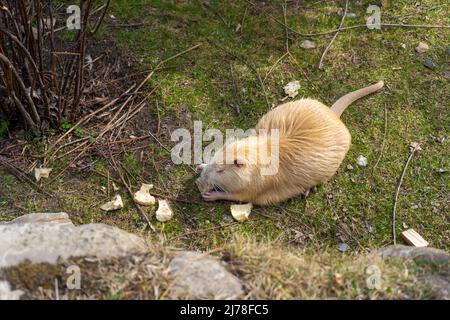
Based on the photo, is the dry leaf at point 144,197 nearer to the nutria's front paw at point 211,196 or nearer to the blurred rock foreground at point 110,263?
the nutria's front paw at point 211,196

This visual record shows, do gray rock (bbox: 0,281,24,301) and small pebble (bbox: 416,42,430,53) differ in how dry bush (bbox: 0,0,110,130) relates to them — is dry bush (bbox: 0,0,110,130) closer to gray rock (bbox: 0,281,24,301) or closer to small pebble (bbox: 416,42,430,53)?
gray rock (bbox: 0,281,24,301)

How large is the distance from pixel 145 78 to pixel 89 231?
2204mm

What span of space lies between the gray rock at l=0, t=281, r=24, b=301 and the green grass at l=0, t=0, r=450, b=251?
4.12 feet

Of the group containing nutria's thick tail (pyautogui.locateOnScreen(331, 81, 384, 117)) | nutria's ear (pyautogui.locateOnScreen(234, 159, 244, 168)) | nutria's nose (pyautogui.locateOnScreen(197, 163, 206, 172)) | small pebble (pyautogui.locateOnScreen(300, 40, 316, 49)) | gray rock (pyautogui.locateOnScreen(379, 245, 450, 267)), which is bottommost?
nutria's nose (pyautogui.locateOnScreen(197, 163, 206, 172))

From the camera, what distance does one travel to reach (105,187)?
399 centimetres

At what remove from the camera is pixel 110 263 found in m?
2.64

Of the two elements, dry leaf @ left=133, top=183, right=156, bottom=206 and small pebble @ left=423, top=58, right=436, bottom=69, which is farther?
small pebble @ left=423, top=58, right=436, bottom=69

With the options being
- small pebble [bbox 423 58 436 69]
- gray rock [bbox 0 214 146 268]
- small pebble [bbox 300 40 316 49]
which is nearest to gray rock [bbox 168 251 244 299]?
gray rock [bbox 0 214 146 268]

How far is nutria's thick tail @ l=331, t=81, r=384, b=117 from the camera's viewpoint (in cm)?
443

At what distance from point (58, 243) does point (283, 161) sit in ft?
6.17

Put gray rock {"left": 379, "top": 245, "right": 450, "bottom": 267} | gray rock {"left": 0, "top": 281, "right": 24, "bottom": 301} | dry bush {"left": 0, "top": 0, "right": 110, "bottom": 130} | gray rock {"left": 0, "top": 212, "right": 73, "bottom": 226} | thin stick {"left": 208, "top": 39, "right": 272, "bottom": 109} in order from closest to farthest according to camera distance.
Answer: gray rock {"left": 0, "top": 281, "right": 24, "bottom": 301} < gray rock {"left": 379, "top": 245, "right": 450, "bottom": 267} < gray rock {"left": 0, "top": 212, "right": 73, "bottom": 226} < dry bush {"left": 0, "top": 0, "right": 110, "bottom": 130} < thin stick {"left": 208, "top": 39, "right": 272, "bottom": 109}

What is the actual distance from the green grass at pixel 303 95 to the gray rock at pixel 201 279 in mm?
968

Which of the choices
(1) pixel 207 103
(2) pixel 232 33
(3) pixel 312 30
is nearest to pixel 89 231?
(1) pixel 207 103

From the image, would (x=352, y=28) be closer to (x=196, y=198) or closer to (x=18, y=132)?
(x=196, y=198)
